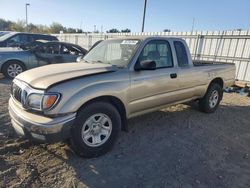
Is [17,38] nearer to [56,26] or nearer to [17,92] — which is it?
[17,92]

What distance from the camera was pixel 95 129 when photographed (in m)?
3.37

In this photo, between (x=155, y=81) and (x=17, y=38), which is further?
(x=17, y=38)

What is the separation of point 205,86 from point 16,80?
13.7ft

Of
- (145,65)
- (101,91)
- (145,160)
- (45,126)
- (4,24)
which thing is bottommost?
(145,160)

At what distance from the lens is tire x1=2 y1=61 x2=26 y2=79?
843 centimetres

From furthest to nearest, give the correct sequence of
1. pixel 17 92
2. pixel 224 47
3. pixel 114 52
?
1. pixel 224 47
2. pixel 114 52
3. pixel 17 92

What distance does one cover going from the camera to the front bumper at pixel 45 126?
2830 millimetres

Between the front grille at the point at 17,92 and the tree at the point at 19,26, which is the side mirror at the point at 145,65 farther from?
the tree at the point at 19,26

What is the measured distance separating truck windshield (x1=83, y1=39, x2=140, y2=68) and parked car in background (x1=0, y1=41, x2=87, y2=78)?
450 centimetres

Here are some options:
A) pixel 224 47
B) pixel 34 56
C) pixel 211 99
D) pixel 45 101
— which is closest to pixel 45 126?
pixel 45 101

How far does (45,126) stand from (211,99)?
454 cm

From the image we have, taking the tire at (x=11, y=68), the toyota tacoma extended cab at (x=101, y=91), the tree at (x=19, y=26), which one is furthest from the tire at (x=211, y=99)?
the tree at (x=19, y=26)

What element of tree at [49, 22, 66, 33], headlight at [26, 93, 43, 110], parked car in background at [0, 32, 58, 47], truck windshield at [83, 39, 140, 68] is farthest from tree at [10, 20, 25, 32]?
headlight at [26, 93, 43, 110]

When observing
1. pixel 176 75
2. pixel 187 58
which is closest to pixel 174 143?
pixel 176 75
